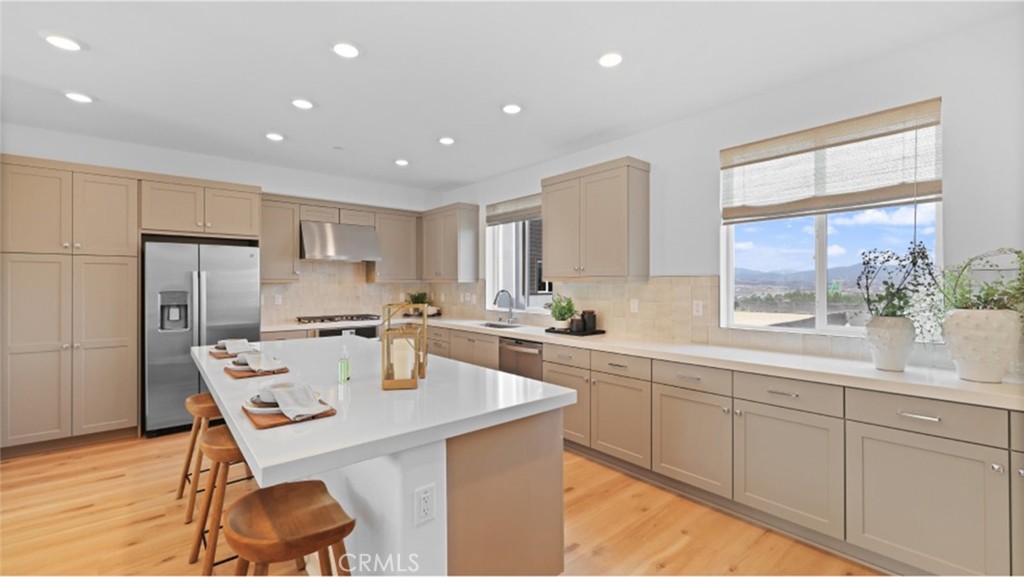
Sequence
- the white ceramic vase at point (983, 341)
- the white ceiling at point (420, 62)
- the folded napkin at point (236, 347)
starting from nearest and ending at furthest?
1. the white ceramic vase at point (983, 341)
2. the white ceiling at point (420, 62)
3. the folded napkin at point (236, 347)

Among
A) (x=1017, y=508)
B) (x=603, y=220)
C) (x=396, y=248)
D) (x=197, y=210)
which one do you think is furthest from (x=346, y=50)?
(x=1017, y=508)

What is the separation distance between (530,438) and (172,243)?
12.4 ft

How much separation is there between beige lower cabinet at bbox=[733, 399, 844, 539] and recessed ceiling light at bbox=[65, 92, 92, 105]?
4564 millimetres

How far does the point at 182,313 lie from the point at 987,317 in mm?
5235

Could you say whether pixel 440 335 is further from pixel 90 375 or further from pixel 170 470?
pixel 90 375

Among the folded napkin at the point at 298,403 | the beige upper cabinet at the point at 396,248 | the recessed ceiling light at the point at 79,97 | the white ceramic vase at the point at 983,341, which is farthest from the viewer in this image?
the beige upper cabinet at the point at 396,248

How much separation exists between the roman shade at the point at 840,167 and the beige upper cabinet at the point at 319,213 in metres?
4.00

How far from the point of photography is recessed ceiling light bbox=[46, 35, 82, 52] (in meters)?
2.26

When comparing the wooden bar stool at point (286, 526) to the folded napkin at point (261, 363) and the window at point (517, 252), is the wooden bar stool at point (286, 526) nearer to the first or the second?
the folded napkin at point (261, 363)

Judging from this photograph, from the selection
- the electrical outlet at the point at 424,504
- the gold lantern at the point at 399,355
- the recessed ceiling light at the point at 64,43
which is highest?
the recessed ceiling light at the point at 64,43

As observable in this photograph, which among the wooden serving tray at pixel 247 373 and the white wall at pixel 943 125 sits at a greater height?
the white wall at pixel 943 125

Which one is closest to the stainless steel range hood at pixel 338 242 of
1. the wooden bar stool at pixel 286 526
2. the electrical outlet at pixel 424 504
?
the wooden bar stool at pixel 286 526

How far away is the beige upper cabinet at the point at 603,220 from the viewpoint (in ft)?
11.2

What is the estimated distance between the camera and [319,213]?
4973 mm
